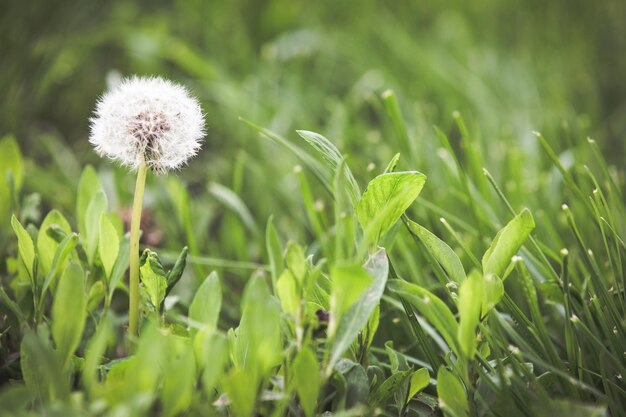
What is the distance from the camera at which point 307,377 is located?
597 mm

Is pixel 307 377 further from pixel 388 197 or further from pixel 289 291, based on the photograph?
pixel 388 197

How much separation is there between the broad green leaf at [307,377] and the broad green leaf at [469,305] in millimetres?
166

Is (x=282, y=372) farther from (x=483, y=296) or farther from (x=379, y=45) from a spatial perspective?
(x=379, y=45)

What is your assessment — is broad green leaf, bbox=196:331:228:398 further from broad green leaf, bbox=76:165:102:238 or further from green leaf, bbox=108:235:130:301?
broad green leaf, bbox=76:165:102:238

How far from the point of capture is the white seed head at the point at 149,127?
→ 698 mm

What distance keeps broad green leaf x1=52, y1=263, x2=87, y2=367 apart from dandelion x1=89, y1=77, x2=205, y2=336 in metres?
0.09

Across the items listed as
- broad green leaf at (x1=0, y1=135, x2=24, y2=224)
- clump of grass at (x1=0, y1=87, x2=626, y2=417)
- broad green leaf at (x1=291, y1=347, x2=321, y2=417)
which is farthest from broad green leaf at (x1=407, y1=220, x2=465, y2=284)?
broad green leaf at (x1=0, y1=135, x2=24, y2=224)

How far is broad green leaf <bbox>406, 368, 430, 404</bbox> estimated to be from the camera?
71 cm

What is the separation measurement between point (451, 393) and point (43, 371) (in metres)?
0.44

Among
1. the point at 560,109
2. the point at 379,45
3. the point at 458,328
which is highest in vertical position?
the point at 379,45

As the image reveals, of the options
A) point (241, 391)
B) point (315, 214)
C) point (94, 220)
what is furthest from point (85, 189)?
point (241, 391)

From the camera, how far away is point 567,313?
733mm

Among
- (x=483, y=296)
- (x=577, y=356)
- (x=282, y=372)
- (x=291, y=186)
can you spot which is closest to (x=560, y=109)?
(x=291, y=186)

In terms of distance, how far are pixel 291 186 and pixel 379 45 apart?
1.10 metres
